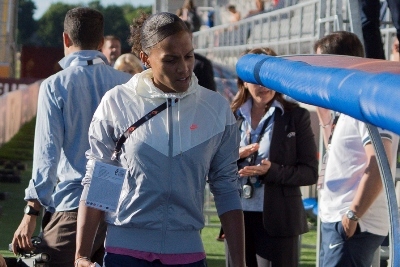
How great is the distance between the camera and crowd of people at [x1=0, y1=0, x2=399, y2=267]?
335 cm

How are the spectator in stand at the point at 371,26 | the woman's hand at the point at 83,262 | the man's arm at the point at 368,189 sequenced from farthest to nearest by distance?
the spectator in stand at the point at 371,26, the man's arm at the point at 368,189, the woman's hand at the point at 83,262

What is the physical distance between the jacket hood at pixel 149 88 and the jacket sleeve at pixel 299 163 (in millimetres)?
→ 1734

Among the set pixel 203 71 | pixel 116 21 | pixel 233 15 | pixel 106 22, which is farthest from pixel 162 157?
pixel 116 21

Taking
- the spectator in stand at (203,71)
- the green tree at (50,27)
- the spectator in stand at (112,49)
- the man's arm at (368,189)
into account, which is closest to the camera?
the man's arm at (368,189)

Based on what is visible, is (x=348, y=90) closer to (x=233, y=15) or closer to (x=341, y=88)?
(x=341, y=88)

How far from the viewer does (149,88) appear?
344 centimetres

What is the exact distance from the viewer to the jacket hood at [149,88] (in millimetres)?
3412

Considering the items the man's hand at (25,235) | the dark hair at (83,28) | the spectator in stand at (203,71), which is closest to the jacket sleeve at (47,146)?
the man's hand at (25,235)

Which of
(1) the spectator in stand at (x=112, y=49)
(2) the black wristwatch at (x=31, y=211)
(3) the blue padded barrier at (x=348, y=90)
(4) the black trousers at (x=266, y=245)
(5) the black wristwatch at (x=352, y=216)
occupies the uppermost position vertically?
(1) the spectator in stand at (x=112, y=49)

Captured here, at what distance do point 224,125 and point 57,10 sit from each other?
95.9 m

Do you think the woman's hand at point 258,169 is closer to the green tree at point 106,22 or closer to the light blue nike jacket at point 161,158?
the light blue nike jacket at point 161,158

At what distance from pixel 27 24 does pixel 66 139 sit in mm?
86992

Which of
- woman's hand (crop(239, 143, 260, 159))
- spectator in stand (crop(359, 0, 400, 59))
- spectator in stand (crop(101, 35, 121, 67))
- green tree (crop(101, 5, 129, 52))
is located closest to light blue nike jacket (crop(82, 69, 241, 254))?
woman's hand (crop(239, 143, 260, 159))

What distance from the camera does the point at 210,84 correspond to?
8367mm
